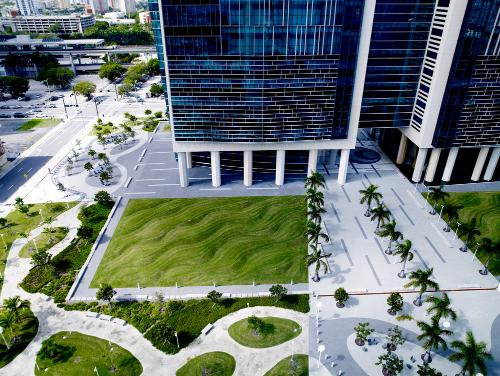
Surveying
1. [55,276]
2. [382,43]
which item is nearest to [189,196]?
[55,276]

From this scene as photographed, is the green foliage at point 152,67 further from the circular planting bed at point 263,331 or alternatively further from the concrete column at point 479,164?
the circular planting bed at point 263,331

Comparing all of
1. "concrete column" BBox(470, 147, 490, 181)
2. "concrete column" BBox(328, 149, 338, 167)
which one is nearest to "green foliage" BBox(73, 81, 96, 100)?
"concrete column" BBox(328, 149, 338, 167)

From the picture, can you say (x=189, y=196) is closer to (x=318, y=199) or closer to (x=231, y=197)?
(x=231, y=197)

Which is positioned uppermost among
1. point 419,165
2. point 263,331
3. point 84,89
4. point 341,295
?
point 84,89

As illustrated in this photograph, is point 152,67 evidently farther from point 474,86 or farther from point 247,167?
point 474,86

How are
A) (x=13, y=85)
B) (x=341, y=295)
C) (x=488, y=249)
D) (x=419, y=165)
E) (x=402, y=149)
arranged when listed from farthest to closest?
(x=13, y=85)
(x=402, y=149)
(x=419, y=165)
(x=488, y=249)
(x=341, y=295)

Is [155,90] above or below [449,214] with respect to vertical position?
above

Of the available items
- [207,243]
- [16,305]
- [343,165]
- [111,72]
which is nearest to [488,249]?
[343,165]
